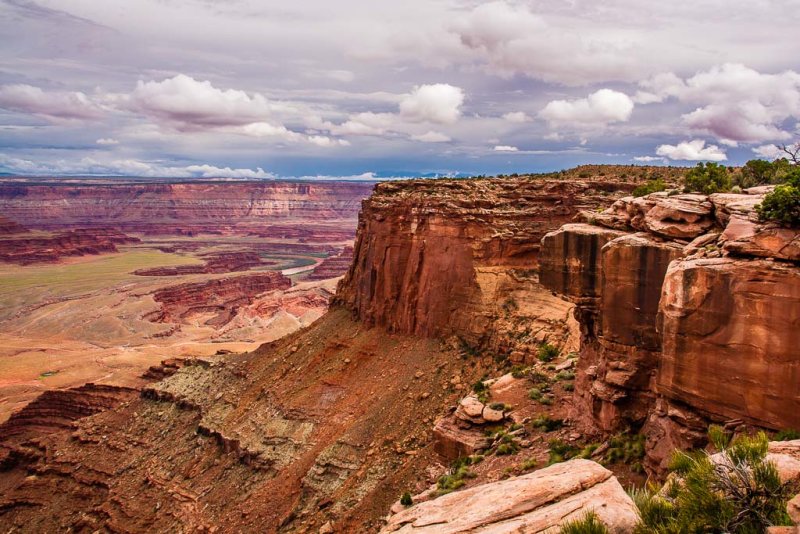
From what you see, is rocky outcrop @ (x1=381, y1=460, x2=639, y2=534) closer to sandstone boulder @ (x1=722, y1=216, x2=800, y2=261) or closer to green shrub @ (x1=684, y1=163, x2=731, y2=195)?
sandstone boulder @ (x1=722, y1=216, x2=800, y2=261)

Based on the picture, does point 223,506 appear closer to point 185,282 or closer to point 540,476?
point 540,476

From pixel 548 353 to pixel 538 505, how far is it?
24325 mm

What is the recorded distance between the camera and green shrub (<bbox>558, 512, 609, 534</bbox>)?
34.2 ft

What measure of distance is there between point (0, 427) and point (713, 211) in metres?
69.6

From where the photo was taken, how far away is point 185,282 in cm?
17225

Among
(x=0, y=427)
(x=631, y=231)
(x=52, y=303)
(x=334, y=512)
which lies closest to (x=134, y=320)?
(x=52, y=303)

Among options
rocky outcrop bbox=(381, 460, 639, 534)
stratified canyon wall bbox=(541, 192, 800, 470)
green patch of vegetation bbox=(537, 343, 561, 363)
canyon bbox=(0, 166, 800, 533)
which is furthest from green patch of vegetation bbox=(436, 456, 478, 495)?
green patch of vegetation bbox=(537, 343, 561, 363)

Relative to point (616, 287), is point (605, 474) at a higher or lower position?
lower

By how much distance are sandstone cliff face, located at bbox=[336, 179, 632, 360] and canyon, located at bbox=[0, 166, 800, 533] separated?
15 centimetres

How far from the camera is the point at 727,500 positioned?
1017 centimetres

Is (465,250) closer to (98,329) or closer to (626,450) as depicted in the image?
(626,450)

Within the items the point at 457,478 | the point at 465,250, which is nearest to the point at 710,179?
the point at 465,250

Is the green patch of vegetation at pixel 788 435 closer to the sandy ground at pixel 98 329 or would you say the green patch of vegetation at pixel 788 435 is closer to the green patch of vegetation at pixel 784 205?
the green patch of vegetation at pixel 784 205

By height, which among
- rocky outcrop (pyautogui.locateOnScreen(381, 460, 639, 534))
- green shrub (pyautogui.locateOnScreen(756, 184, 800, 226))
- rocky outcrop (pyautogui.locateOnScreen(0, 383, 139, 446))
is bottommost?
rocky outcrop (pyautogui.locateOnScreen(0, 383, 139, 446))
